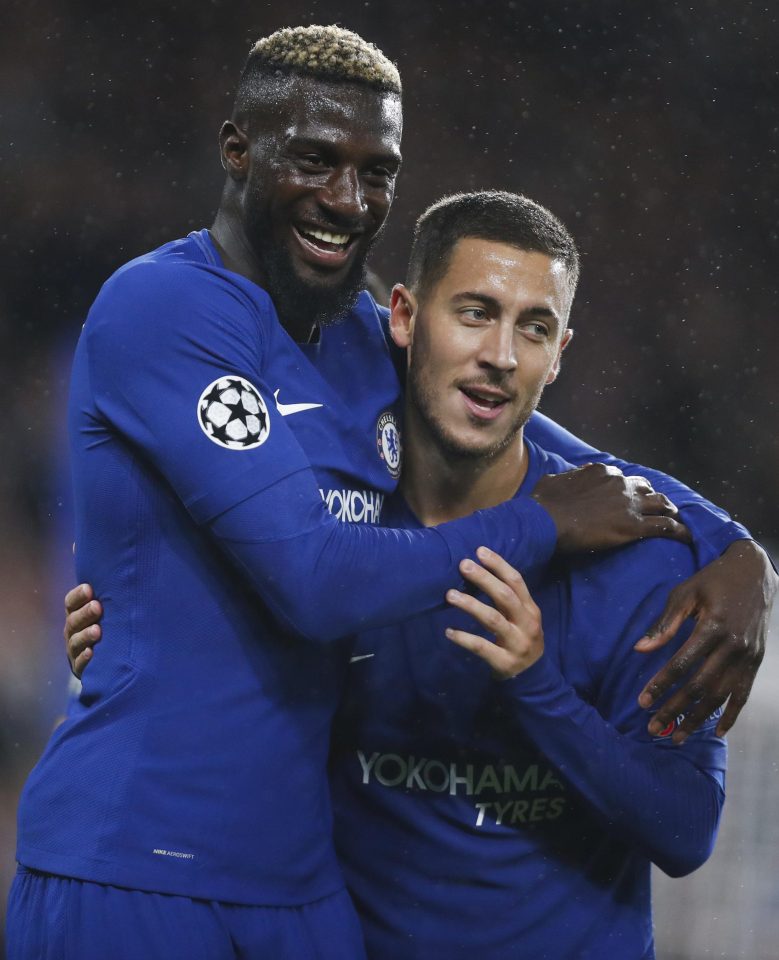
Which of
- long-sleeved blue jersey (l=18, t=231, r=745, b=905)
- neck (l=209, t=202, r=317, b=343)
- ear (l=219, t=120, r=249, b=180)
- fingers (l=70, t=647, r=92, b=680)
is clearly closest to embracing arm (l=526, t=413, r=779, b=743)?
long-sleeved blue jersey (l=18, t=231, r=745, b=905)

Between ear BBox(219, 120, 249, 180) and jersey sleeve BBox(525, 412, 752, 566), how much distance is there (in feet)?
2.54

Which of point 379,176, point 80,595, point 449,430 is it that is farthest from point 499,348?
point 80,595

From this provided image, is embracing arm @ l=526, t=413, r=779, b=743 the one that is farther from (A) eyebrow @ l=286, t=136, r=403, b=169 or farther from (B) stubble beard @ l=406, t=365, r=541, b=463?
(A) eyebrow @ l=286, t=136, r=403, b=169

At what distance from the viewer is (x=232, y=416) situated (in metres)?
1.75

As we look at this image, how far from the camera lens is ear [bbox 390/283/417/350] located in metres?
2.32

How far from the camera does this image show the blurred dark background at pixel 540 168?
5.40 metres

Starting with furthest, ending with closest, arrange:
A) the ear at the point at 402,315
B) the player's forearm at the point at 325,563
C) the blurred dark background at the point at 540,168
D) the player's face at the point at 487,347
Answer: the blurred dark background at the point at 540,168 → the ear at the point at 402,315 → the player's face at the point at 487,347 → the player's forearm at the point at 325,563

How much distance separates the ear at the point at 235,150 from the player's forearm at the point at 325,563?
0.57 m

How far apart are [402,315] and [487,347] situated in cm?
24

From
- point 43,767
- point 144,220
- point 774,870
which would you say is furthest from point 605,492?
point 144,220

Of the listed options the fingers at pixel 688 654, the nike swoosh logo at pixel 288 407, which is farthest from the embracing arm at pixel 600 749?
the nike swoosh logo at pixel 288 407

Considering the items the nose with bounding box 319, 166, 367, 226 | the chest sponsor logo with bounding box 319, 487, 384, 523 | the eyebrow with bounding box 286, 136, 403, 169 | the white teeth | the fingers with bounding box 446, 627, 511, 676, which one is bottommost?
the fingers with bounding box 446, 627, 511, 676

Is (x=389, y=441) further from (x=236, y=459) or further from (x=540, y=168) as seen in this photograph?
(x=540, y=168)

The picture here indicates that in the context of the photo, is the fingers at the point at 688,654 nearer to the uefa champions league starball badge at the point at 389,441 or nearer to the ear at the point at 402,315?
the uefa champions league starball badge at the point at 389,441
